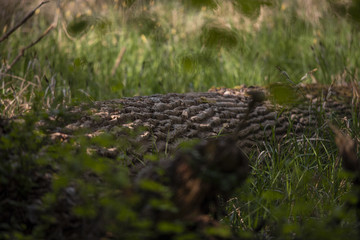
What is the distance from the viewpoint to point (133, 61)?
17.9 ft

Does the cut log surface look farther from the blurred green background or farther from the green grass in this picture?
the blurred green background

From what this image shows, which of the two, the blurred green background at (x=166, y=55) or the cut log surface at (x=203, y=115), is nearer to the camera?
the cut log surface at (x=203, y=115)

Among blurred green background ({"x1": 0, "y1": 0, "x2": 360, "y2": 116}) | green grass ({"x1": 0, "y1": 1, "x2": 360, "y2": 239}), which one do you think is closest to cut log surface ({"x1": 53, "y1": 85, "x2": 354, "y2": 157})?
green grass ({"x1": 0, "y1": 1, "x2": 360, "y2": 239})

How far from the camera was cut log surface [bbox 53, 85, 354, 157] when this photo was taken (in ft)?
7.73

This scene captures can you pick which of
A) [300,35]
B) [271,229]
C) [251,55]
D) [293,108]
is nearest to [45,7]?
[251,55]

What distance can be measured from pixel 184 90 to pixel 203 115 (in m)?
1.68

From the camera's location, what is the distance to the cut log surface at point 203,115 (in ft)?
7.73

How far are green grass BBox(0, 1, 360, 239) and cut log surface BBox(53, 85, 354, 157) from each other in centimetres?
13

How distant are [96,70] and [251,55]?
2010 millimetres

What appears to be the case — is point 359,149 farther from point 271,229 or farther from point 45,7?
point 45,7

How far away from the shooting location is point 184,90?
4.44 m

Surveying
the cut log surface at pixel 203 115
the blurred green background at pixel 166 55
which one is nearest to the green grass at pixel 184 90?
the blurred green background at pixel 166 55

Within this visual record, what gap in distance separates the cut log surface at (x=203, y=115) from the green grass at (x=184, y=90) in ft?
0.44

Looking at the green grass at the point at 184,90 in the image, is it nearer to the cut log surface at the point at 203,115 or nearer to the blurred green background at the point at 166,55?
the blurred green background at the point at 166,55
